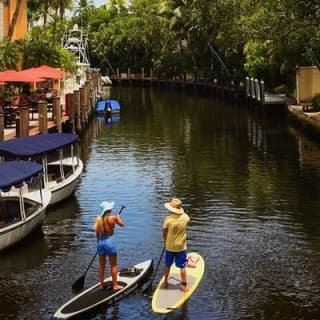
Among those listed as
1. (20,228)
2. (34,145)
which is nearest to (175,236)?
(20,228)

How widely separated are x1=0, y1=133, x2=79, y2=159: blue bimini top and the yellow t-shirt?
9.46 meters

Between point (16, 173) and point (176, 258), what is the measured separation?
6.34 metres

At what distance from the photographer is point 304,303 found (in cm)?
1709

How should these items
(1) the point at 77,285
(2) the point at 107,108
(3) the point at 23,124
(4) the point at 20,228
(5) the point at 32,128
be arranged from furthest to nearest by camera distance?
(2) the point at 107,108, (5) the point at 32,128, (3) the point at 23,124, (4) the point at 20,228, (1) the point at 77,285

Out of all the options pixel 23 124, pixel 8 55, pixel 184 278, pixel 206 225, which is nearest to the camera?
pixel 184 278

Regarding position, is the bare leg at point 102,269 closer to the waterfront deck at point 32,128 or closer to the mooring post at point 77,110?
the waterfront deck at point 32,128

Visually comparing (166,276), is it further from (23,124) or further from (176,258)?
(23,124)

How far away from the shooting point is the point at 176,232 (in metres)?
16.9

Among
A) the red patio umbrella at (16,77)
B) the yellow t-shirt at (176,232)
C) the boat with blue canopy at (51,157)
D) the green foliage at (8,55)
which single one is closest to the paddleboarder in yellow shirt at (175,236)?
the yellow t-shirt at (176,232)

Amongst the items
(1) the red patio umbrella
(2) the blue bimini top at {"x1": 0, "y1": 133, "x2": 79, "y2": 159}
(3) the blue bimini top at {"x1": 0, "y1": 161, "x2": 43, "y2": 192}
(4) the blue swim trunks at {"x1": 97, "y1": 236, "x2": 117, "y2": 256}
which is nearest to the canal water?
(4) the blue swim trunks at {"x1": 97, "y1": 236, "x2": 117, "y2": 256}

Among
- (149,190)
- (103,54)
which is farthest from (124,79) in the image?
(149,190)

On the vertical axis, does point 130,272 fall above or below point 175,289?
above

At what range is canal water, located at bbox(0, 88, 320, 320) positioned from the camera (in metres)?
17.3

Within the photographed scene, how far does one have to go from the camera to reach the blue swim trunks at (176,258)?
56.1ft
